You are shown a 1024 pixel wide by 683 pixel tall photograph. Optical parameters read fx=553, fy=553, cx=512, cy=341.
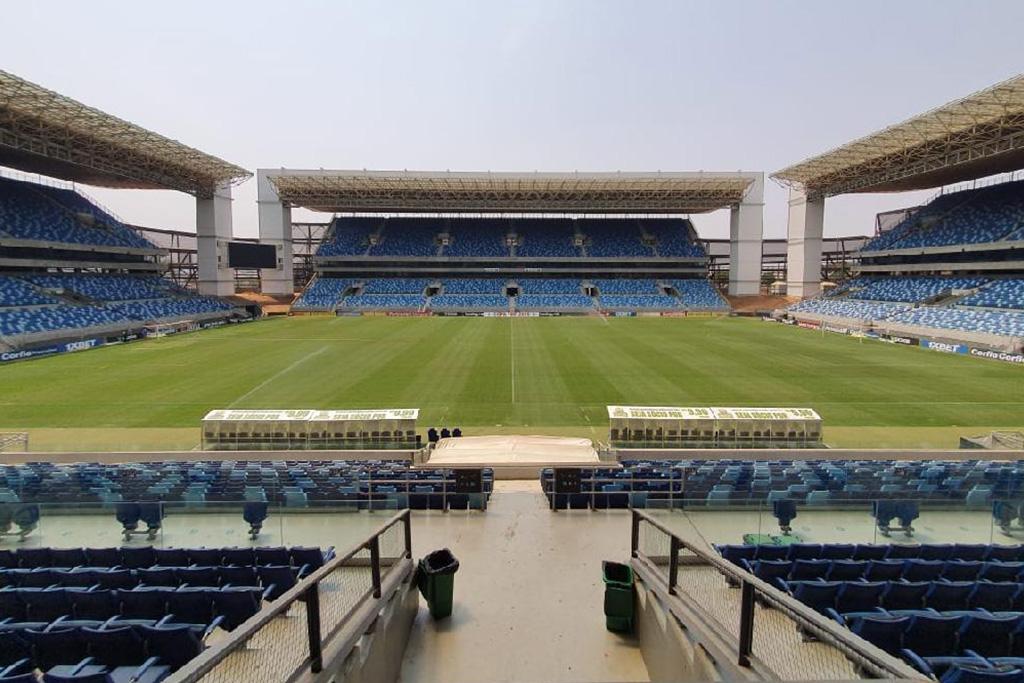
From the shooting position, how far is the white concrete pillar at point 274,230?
78.2 metres

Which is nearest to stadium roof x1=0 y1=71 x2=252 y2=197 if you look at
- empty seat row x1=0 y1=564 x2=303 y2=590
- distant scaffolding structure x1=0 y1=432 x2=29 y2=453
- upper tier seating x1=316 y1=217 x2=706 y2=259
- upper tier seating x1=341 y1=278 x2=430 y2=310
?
upper tier seating x1=341 y1=278 x2=430 y2=310

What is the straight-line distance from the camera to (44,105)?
1628 inches

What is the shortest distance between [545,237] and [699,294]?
87.3ft

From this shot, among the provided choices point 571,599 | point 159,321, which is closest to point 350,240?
point 159,321

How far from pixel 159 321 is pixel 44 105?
20522 millimetres

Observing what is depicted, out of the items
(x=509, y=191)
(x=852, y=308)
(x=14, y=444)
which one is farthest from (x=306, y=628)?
(x=509, y=191)

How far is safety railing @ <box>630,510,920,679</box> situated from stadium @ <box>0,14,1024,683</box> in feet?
0.10

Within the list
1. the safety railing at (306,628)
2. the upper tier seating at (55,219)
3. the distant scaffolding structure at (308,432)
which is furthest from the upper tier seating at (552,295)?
the safety railing at (306,628)

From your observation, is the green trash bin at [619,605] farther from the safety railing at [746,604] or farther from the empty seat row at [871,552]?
the empty seat row at [871,552]

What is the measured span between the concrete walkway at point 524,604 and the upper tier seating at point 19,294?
52.7 meters

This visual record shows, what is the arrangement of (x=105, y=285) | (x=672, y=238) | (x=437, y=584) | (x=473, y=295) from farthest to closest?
1. (x=672, y=238)
2. (x=473, y=295)
3. (x=105, y=285)
4. (x=437, y=584)

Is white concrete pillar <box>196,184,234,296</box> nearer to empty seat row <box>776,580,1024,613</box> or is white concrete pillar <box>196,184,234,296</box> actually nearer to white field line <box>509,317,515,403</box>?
white field line <box>509,317,515,403</box>

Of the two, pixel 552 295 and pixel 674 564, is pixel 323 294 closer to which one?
pixel 552 295

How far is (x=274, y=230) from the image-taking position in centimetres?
7912
